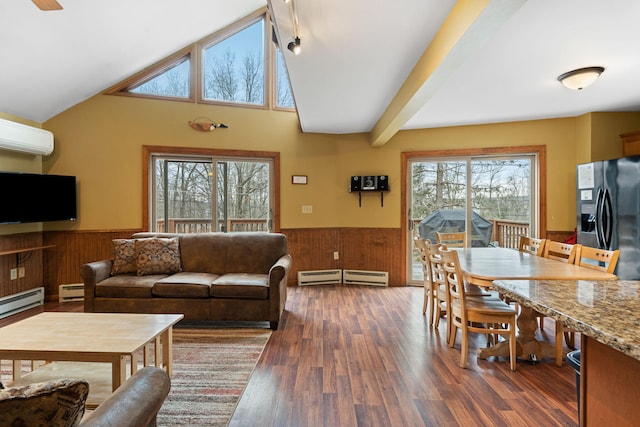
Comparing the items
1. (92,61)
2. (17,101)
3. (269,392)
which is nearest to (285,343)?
(269,392)

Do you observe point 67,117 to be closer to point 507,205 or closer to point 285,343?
point 285,343

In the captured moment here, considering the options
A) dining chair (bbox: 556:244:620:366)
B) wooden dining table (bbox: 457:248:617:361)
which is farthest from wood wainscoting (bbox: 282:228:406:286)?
dining chair (bbox: 556:244:620:366)

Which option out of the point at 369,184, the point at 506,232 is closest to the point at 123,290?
the point at 369,184

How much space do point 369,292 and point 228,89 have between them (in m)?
3.78

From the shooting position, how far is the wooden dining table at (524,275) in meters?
2.26

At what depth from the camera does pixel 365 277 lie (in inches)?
204

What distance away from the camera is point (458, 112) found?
14.1 feet

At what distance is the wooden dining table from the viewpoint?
226 cm

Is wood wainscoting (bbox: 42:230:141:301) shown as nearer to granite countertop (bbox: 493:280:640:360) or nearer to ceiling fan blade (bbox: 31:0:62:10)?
ceiling fan blade (bbox: 31:0:62:10)

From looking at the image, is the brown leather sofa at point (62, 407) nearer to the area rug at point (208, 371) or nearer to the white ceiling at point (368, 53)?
the area rug at point (208, 371)

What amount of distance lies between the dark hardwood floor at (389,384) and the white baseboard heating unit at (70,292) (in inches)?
117

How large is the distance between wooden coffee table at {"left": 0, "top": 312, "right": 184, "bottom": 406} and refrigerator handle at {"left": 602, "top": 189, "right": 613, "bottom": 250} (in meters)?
4.55

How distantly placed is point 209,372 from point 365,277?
3163mm

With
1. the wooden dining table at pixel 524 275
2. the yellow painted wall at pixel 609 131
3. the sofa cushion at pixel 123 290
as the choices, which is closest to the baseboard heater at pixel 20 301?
the sofa cushion at pixel 123 290
